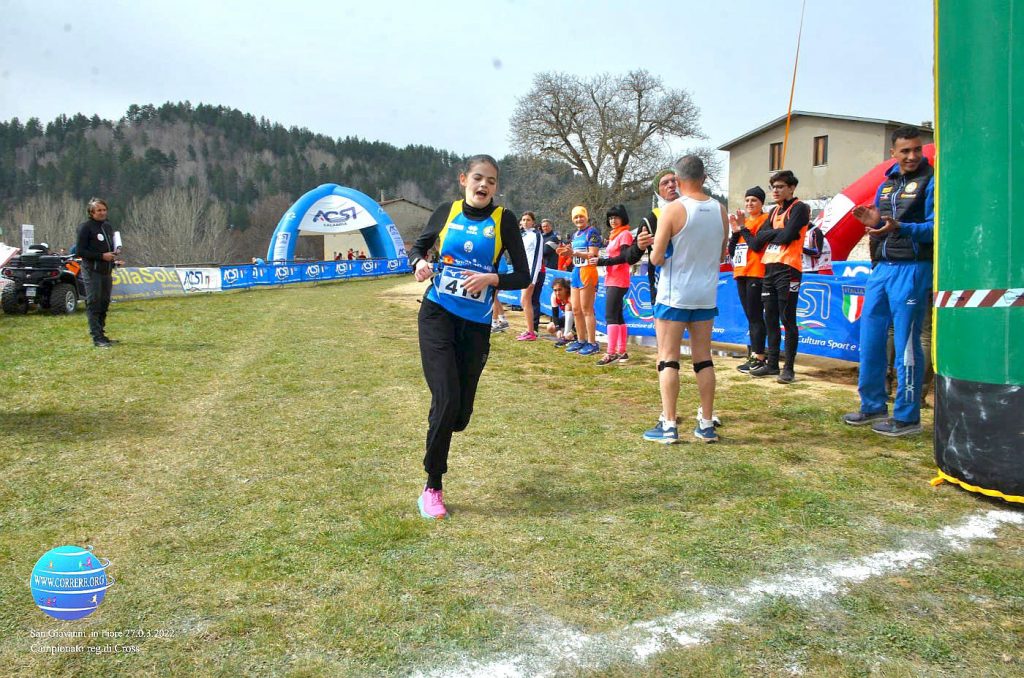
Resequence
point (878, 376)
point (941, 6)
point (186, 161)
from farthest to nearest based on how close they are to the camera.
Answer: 1. point (186, 161)
2. point (878, 376)
3. point (941, 6)

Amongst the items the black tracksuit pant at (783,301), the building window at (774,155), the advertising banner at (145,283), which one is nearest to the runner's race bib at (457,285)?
the black tracksuit pant at (783,301)

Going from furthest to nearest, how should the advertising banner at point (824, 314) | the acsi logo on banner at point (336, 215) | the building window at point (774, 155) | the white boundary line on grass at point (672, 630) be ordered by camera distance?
1. the building window at point (774, 155)
2. the acsi logo on banner at point (336, 215)
3. the advertising banner at point (824, 314)
4. the white boundary line on grass at point (672, 630)

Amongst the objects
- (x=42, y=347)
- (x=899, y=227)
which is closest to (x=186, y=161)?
(x=42, y=347)

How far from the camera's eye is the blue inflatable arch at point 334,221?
36.7m

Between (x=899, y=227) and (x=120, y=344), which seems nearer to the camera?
(x=899, y=227)

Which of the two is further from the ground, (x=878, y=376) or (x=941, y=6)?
(x=941, y=6)

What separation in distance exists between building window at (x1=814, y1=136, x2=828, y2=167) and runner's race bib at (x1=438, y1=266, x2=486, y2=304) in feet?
127

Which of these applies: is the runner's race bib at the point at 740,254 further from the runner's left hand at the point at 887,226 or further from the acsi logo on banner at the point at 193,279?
the acsi logo on banner at the point at 193,279

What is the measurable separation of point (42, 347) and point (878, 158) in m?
36.0

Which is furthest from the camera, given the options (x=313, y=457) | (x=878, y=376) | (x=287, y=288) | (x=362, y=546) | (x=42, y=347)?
(x=287, y=288)

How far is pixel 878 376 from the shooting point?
5590mm

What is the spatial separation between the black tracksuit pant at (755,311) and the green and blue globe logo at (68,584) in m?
6.86

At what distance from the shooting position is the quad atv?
1513cm

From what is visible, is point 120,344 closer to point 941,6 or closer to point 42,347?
point 42,347
